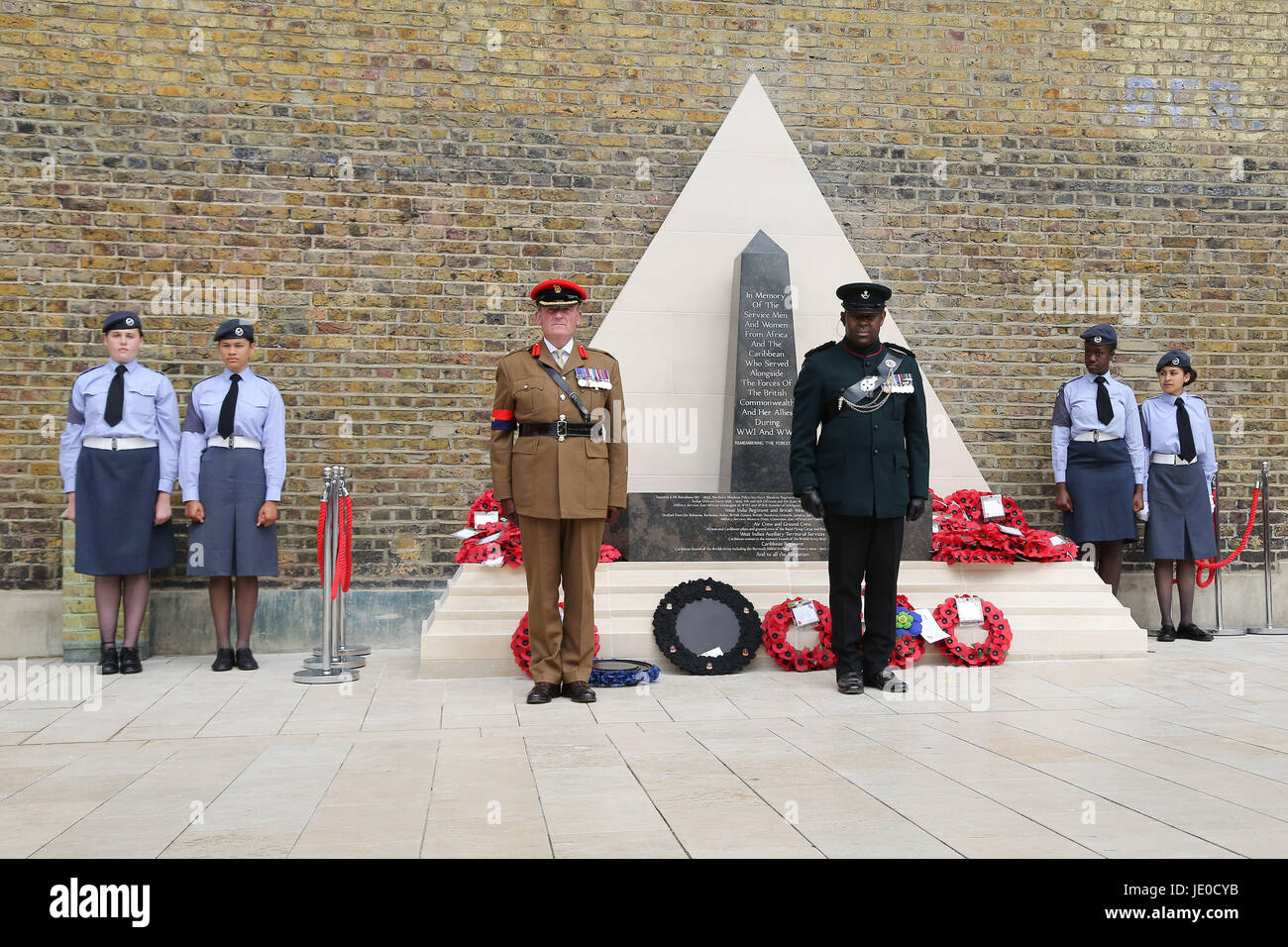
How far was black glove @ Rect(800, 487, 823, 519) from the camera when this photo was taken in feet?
16.6

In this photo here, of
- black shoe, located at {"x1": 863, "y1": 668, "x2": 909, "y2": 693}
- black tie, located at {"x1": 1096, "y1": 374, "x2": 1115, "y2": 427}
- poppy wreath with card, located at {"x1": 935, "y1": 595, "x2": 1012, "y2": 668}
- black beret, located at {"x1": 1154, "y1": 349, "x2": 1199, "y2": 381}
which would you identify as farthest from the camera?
black beret, located at {"x1": 1154, "y1": 349, "x2": 1199, "y2": 381}

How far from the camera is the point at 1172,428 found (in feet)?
23.0

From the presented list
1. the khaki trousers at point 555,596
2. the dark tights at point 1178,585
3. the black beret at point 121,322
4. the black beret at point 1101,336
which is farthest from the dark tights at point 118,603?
the dark tights at point 1178,585

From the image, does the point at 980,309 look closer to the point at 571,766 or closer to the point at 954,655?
the point at 954,655

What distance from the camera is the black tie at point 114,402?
233 inches

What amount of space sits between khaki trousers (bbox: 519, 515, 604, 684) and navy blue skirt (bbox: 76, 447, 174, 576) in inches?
91.4

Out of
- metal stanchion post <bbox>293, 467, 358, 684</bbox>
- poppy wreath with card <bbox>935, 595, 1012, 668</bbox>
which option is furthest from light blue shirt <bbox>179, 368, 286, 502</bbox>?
poppy wreath with card <bbox>935, 595, 1012, 668</bbox>

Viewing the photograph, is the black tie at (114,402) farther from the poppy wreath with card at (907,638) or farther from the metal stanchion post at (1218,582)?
the metal stanchion post at (1218,582)

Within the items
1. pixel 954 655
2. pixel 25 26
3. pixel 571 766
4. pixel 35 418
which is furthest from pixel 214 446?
pixel 954 655

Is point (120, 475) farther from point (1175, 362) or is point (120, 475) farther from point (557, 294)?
point (1175, 362)

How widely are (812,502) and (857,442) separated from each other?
1.13 feet

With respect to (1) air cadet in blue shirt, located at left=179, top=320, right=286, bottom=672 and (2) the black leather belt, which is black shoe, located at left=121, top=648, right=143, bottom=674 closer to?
(1) air cadet in blue shirt, located at left=179, top=320, right=286, bottom=672

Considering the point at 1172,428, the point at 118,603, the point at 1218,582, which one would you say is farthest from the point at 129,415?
the point at 1218,582

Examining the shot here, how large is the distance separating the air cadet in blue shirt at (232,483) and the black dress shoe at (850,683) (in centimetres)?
310
